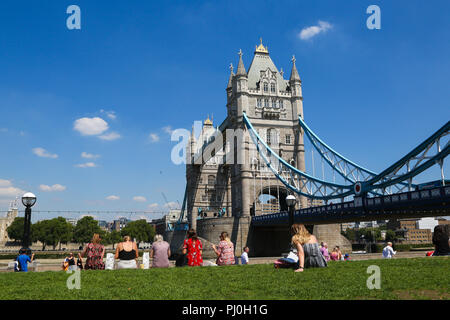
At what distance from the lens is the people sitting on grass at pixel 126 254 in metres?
10.3

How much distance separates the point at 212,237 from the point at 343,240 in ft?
54.2

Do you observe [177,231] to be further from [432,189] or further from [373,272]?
[373,272]

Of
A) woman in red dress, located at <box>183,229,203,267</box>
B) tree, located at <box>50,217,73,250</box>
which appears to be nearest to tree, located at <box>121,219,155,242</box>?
tree, located at <box>50,217,73,250</box>

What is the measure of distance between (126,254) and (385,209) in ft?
72.0

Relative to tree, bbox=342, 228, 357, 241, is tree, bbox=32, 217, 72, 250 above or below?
above

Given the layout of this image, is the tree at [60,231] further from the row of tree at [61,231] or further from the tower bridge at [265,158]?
the tower bridge at [265,158]

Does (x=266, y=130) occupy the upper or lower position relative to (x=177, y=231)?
upper

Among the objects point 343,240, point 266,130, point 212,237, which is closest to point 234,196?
point 212,237

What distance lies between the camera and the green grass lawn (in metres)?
6.25

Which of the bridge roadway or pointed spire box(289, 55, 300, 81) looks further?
pointed spire box(289, 55, 300, 81)

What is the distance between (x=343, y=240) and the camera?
45.4 metres

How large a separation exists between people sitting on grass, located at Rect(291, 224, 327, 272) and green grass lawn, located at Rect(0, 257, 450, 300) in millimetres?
351

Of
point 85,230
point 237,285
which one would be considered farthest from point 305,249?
point 85,230

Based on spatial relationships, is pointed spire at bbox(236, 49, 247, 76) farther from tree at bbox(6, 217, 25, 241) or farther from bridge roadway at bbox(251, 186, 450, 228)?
tree at bbox(6, 217, 25, 241)
